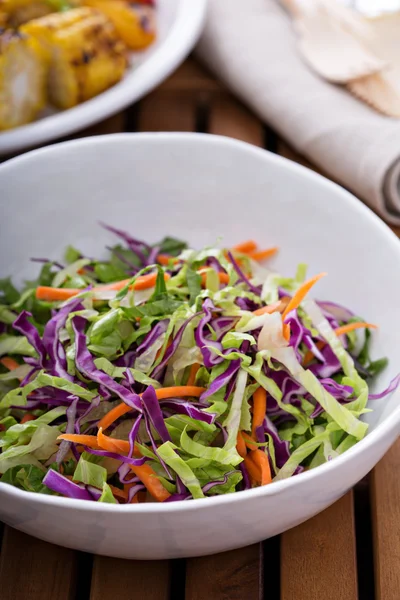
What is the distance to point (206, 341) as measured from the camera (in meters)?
1.03

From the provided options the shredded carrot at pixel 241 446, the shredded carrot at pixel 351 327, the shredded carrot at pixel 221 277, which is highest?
the shredded carrot at pixel 221 277

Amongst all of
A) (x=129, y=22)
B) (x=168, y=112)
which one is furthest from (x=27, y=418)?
(x=129, y=22)

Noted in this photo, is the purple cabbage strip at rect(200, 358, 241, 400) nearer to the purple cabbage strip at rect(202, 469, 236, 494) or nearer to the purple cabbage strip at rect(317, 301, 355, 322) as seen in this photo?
the purple cabbage strip at rect(202, 469, 236, 494)

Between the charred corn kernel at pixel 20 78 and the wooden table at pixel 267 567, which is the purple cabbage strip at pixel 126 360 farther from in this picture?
the charred corn kernel at pixel 20 78

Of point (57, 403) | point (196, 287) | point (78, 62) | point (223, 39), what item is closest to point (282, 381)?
point (196, 287)

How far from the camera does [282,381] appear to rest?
1043 millimetres

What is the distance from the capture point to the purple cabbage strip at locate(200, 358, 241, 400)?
3.24 feet

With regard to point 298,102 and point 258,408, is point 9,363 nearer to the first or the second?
point 258,408

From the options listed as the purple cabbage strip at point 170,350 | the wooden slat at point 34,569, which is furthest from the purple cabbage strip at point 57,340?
the wooden slat at point 34,569

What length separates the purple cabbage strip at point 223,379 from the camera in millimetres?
989

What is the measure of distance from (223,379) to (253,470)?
12 cm

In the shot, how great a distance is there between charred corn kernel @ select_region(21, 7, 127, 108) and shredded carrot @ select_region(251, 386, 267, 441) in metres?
0.84

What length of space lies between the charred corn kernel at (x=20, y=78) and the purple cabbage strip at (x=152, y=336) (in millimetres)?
677

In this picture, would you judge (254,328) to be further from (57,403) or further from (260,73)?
(260,73)
